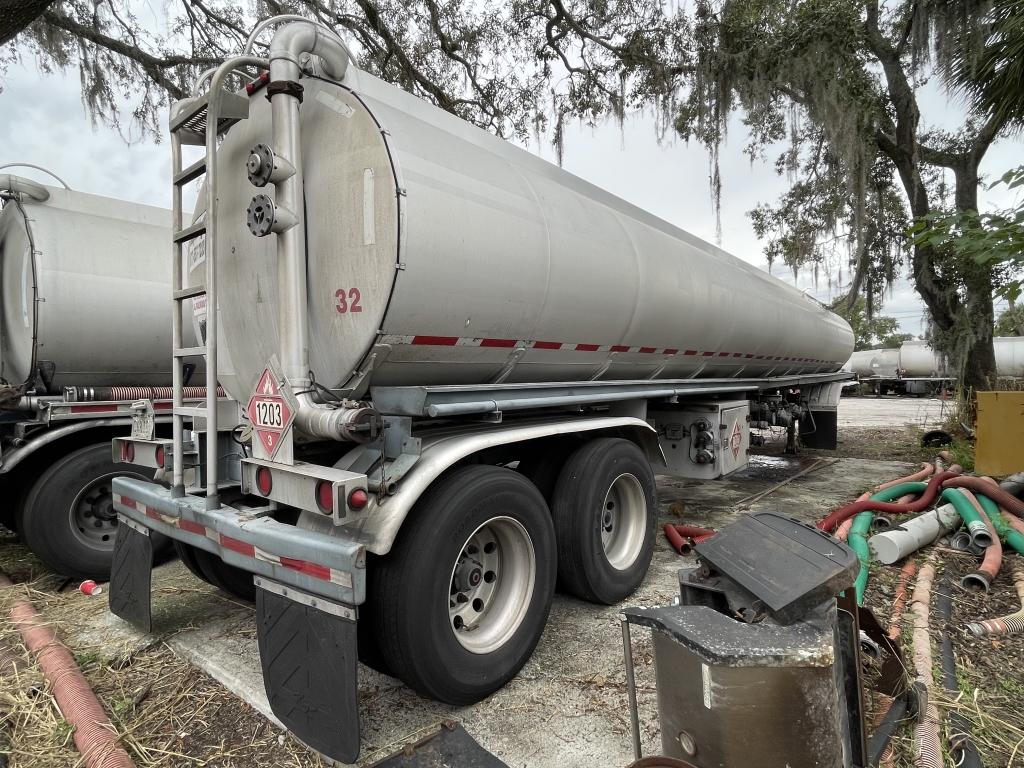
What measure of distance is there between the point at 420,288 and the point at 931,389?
3699cm

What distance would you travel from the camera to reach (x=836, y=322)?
1011 centimetres

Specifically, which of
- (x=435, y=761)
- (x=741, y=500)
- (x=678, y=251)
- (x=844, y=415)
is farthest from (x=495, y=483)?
(x=844, y=415)

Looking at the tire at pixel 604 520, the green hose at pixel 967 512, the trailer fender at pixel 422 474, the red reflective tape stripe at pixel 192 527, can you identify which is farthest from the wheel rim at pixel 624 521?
the green hose at pixel 967 512

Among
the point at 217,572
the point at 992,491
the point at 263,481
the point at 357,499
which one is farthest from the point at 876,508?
the point at 217,572

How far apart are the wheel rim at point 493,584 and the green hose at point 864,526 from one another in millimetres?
1802

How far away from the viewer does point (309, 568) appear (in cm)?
229

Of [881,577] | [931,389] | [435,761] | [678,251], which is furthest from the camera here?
[931,389]

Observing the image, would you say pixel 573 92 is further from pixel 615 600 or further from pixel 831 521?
pixel 615 600

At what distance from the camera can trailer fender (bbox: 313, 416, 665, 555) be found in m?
A: 2.31

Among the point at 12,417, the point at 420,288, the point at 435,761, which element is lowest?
the point at 435,761

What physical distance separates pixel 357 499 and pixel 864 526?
14.8 ft

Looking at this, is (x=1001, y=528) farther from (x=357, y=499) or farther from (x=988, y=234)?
(x=357, y=499)

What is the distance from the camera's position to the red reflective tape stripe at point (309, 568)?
2223 millimetres

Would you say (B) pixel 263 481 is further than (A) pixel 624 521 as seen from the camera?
No
